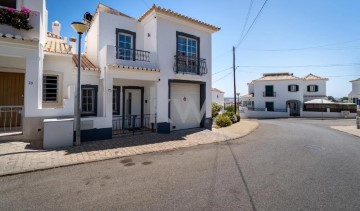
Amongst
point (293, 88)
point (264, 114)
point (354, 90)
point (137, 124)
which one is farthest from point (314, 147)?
point (354, 90)

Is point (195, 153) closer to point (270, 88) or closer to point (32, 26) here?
point (32, 26)

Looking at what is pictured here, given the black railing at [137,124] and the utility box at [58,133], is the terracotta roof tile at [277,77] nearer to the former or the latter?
the black railing at [137,124]

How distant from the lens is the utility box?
746 centimetres

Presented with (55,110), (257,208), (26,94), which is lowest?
(257,208)

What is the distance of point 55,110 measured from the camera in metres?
8.30

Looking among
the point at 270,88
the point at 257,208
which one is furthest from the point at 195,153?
the point at 270,88

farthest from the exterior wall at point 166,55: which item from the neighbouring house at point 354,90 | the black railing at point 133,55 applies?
the neighbouring house at point 354,90

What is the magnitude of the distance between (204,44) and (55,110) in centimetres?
969

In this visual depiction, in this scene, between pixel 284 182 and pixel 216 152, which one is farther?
pixel 216 152

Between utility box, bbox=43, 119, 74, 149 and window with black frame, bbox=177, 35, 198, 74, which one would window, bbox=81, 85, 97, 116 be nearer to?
utility box, bbox=43, 119, 74, 149

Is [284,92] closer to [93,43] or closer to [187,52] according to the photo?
[187,52]

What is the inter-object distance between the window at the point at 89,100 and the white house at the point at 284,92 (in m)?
32.8

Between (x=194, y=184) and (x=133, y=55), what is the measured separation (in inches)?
341

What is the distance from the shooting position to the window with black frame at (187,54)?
11961mm
